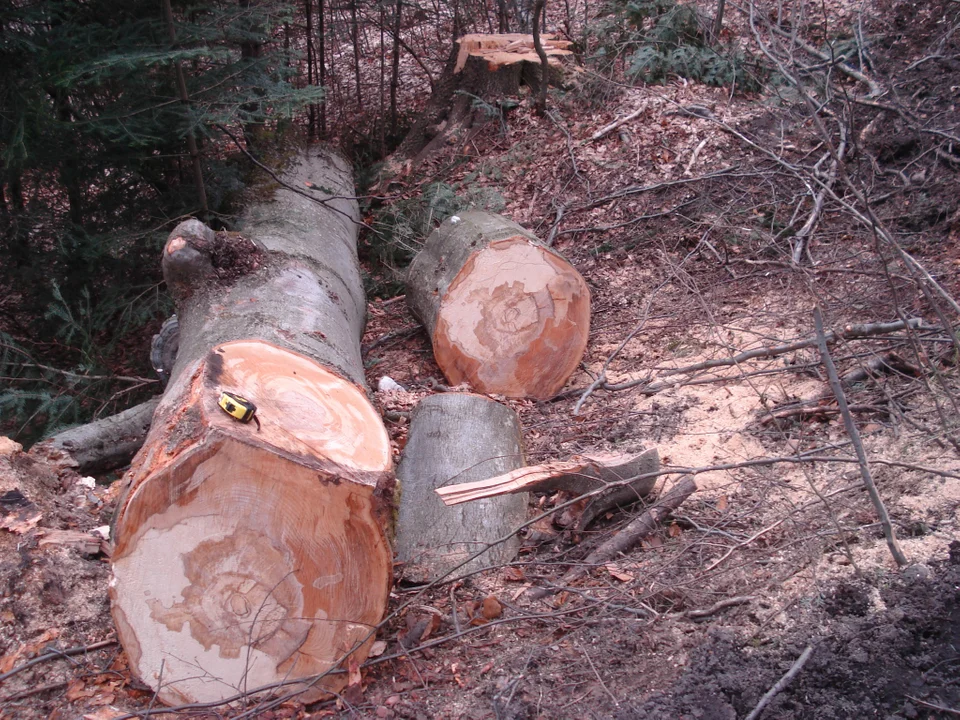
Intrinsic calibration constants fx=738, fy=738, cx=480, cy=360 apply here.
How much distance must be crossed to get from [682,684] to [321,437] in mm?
1361

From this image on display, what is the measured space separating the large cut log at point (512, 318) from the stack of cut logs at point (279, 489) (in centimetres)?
69

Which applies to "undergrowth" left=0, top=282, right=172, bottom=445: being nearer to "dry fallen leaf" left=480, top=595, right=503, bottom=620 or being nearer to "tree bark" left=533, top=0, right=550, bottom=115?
"dry fallen leaf" left=480, top=595, right=503, bottom=620

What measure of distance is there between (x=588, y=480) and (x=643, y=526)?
28cm

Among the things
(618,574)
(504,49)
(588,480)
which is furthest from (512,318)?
(504,49)

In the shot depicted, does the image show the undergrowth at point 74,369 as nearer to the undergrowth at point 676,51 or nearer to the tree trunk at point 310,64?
the tree trunk at point 310,64

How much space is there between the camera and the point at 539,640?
98.5 inches

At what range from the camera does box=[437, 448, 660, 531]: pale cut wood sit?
2551 mm

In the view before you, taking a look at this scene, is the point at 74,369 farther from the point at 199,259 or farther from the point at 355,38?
the point at 355,38

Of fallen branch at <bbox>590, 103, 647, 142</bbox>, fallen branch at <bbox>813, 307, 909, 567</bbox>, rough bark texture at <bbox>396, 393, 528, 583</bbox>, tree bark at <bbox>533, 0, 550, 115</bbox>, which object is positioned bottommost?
rough bark texture at <bbox>396, 393, 528, 583</bbox>

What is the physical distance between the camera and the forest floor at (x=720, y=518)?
2.16m

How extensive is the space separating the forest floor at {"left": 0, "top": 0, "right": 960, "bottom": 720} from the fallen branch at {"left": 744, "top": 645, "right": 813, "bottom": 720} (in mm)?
14

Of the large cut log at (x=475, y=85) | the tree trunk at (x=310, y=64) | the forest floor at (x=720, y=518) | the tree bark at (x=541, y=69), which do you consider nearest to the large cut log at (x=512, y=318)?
the forest floor at (x=720, y=518)

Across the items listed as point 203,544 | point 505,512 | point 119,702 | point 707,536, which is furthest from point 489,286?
point 119,702

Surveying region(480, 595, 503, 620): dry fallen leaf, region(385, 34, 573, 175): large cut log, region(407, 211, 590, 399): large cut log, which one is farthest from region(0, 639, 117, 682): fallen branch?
region(385, 34, 573, 175): large cut log
